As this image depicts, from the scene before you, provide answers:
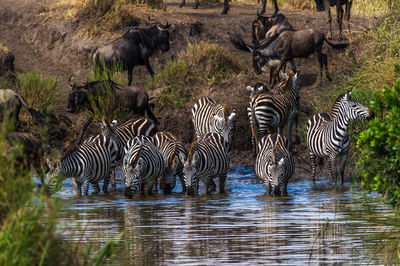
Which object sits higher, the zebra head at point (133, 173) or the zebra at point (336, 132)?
the zebra at point (336, 132)

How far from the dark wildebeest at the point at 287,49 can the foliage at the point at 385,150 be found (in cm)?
1391

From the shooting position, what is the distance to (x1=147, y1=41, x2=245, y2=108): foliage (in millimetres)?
21234

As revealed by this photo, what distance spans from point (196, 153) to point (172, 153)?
0.70 metres

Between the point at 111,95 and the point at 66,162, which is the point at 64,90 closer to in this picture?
the point at 111,95

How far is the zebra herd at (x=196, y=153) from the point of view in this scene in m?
14.2

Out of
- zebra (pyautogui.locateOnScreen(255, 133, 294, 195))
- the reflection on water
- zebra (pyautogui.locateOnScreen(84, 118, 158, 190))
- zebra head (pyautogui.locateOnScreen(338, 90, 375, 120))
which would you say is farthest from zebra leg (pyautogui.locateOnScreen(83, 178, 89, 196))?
zebra head (pyautogui.locateOnScreen(338, 90, 375, 120))

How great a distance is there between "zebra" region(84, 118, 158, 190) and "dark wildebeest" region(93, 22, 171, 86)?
5.01 meters

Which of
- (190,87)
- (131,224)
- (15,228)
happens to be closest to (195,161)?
(131,224)

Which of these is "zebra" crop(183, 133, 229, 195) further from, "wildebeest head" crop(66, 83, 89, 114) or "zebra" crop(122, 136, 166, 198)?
"wildebeest head" crop(66, 83, 89, 114)

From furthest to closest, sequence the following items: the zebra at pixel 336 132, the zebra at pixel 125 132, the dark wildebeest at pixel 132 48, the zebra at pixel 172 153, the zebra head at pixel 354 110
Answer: the dark wildebeest at pixel 132 48 → the zebra at pixel 125 132 → the zebra at pixel 336 132 → the zebra head at pixel 354 110 → the zebra at pixel 172 153

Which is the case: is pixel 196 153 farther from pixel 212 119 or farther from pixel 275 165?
pixel 212 119

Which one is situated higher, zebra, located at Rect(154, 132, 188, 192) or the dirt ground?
the dirt ground

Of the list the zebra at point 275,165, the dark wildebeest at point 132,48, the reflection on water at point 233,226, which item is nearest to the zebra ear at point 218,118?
the reflection on water at point 233,226

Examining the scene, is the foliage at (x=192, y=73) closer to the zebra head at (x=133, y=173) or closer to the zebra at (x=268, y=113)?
the zebra at (x=268, y=113)
